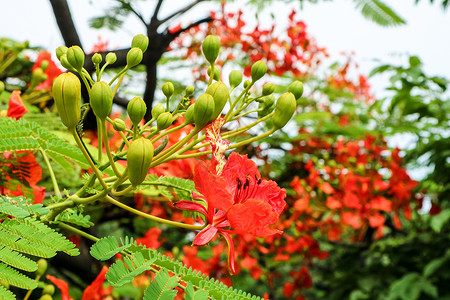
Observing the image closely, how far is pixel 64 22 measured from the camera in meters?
1.61

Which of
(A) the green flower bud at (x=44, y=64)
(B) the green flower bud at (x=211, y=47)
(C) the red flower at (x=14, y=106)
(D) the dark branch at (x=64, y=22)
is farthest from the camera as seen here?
(A) the green flower bud at (x=44, y=64)

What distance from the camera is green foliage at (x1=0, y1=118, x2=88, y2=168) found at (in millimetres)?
925

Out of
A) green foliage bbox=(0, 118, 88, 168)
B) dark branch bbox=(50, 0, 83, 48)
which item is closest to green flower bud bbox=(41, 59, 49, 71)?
dark branch bbox=(50, 0, 83, 48)

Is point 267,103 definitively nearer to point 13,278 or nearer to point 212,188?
point 212,188

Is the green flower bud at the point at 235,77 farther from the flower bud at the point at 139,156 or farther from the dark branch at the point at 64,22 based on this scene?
the dark branch at the point at 64,22

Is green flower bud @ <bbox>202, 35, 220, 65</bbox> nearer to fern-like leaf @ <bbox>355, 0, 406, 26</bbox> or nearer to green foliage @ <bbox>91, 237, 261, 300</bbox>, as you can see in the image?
green foliage @ <bbox>91, 237, 261, 300</bbox>

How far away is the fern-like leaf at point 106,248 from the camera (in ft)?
2.43

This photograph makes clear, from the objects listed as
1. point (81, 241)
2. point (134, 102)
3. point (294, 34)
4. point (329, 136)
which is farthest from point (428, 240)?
point (134, 102)

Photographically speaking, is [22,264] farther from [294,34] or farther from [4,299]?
[294,34]

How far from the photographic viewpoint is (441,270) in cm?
269

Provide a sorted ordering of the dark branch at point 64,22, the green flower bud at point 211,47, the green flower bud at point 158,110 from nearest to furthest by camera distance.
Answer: the green flower bud at point 158,110, the green flower bud at point 211,47, the dark branch at point 64,22

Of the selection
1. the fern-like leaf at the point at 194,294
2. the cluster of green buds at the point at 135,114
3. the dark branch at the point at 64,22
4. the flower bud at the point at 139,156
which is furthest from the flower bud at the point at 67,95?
the dark branch at the point at 64,22

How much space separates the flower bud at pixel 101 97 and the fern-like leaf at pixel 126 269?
25cm

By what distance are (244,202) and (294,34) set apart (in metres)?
3.20
